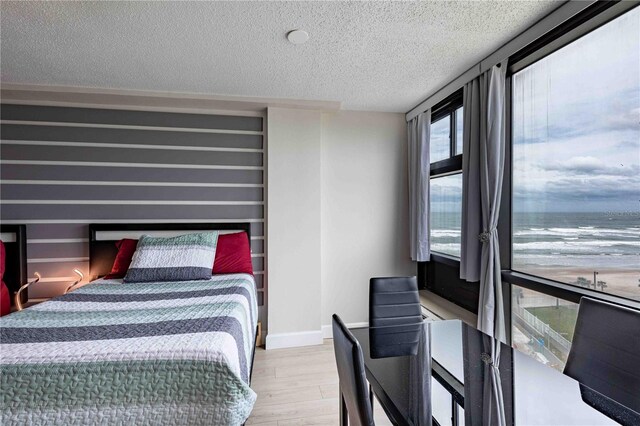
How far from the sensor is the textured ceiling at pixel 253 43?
5.94 feet

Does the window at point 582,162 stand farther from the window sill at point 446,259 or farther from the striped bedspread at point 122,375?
the striped bedspread at point 122,375

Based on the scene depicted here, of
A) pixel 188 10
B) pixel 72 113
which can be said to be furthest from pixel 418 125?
pixel 72 113

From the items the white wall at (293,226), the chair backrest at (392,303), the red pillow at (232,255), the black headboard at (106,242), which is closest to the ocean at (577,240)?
the chair backrest at (392,303)

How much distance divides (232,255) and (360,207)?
1.54 metres

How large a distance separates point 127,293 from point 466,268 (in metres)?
2.58

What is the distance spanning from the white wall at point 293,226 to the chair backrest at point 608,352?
230 centimetres

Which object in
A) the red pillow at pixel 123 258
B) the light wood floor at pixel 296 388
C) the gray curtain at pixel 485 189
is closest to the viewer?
the light wood floor at pixel 296 388

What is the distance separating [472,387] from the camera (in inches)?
44.5

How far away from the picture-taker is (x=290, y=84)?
283 centimetres

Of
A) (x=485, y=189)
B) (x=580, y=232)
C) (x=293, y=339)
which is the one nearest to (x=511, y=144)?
(x=485, y=189)

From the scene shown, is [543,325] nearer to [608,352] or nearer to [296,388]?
[608,352]

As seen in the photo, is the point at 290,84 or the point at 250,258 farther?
the point at 250,258

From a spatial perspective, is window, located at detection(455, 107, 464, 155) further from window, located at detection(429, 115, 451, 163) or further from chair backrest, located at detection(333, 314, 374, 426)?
chair backrest, located at detection(333, 314, 374, 426)

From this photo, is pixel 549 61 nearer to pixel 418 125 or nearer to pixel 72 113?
pixel 418 125
